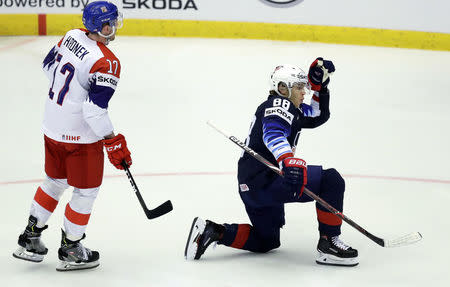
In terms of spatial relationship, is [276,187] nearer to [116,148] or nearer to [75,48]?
[116,148]

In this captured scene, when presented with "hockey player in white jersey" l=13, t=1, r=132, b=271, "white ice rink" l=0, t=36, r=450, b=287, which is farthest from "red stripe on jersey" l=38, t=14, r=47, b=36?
"hockey player in white jersey" l=13, t=1, r=132, b=271

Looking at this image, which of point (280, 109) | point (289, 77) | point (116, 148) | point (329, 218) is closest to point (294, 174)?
point (280, 109)

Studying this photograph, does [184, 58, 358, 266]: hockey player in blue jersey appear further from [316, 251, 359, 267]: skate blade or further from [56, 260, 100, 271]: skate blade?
[56, 260, 100, 271]: skate blade

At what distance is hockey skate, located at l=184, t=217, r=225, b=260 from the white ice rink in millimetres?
74

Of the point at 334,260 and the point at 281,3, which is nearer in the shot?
the point at 334,260

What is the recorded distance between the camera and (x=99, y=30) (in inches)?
157

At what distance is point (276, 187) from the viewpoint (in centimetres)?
409

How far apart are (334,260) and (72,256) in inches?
49.8

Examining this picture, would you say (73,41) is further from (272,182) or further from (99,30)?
(272,182)

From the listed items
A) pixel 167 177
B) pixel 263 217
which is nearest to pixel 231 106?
pixel 167 177

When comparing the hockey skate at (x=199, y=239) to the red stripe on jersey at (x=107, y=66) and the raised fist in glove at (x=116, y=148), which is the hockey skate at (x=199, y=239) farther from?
the red stripe on jersey at (x=107, y=66)

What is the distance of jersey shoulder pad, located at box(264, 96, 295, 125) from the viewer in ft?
13.0

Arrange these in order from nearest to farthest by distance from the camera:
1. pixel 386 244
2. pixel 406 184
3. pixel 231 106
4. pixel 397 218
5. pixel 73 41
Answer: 1. pixel 73 41
2. pixel 386 244
3. pixel 397 218
4. pixel 406 184
5. pixel 231 106

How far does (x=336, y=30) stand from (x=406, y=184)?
4954 millimetres
